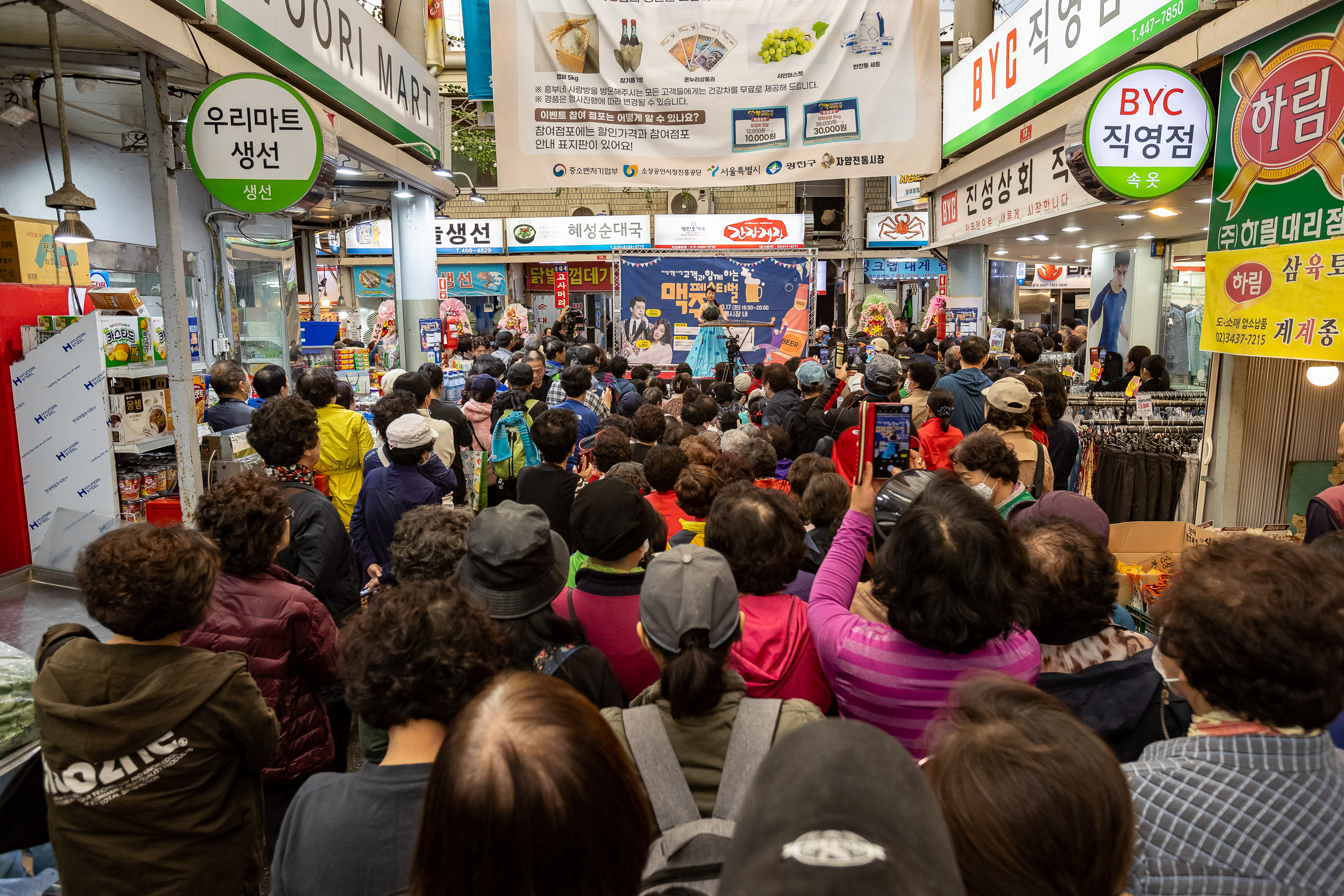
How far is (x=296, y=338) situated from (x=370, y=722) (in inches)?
429

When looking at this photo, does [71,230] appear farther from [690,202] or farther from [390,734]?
[690,202]

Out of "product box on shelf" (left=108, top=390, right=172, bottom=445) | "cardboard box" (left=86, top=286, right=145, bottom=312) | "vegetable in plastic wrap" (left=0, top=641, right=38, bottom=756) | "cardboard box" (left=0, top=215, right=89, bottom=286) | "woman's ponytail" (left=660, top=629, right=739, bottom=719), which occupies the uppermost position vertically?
"cardboard box" (left=0, top=215, right=89, bottom=286)

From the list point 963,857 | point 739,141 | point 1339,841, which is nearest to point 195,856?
point 963,857

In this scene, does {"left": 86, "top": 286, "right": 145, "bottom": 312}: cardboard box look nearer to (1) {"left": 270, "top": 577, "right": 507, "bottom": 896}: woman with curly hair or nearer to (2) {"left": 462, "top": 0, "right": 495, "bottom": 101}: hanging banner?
(2) {"left": 462, "top": 0, "right": 495, "bottom": 101}: hanging banner

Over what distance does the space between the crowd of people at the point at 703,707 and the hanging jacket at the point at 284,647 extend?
1 centimetres

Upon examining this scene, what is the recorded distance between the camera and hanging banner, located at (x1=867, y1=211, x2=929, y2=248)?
20.0m

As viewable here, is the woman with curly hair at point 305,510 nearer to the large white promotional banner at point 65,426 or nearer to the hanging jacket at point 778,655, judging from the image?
the large white promotional banner at point 65,426

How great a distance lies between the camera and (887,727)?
2.02 meters

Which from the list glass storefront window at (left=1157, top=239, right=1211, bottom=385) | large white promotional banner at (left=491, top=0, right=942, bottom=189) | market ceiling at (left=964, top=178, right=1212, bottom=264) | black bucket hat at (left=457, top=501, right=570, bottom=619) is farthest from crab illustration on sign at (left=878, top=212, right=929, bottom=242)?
black bucket hat at (left=457, top=501, right=570, bottom=619)

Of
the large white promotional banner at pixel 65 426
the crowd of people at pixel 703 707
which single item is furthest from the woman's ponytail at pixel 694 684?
the large white promotional banner at pixel 65 426

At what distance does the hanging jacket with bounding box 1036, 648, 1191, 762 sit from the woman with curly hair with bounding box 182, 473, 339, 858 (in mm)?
2098

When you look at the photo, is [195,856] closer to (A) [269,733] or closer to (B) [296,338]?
(A) [269,733]

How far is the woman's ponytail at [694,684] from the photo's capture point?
158 cm

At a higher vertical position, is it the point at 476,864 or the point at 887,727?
the point at 476,864
